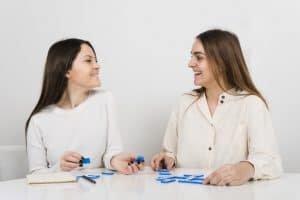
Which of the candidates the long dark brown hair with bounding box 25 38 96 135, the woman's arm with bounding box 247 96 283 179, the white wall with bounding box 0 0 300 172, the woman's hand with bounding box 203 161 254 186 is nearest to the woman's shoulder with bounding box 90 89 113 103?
A: the long dark brown hair with bounding box 25 38 96 135

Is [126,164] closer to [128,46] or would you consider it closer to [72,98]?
[72,98]

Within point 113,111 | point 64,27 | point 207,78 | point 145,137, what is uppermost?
point 64,27

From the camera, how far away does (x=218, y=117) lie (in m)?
2.16

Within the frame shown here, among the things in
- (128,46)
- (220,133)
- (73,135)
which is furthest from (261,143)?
(128,46)

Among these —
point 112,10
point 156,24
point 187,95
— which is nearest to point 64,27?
point 112,10

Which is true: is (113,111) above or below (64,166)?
above

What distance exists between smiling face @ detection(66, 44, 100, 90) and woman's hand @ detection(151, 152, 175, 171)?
501mm

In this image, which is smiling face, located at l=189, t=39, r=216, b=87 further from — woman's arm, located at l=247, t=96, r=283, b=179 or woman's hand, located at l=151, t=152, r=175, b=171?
woman's hand, located at l=151, t=152, r=175, b=171

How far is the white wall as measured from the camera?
9.46ft

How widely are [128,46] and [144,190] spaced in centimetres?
149

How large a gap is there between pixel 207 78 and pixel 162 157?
16.4 inches

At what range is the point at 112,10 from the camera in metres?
2.92

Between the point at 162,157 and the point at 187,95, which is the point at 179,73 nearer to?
the point at 187,95

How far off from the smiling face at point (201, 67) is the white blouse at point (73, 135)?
0.44 m
